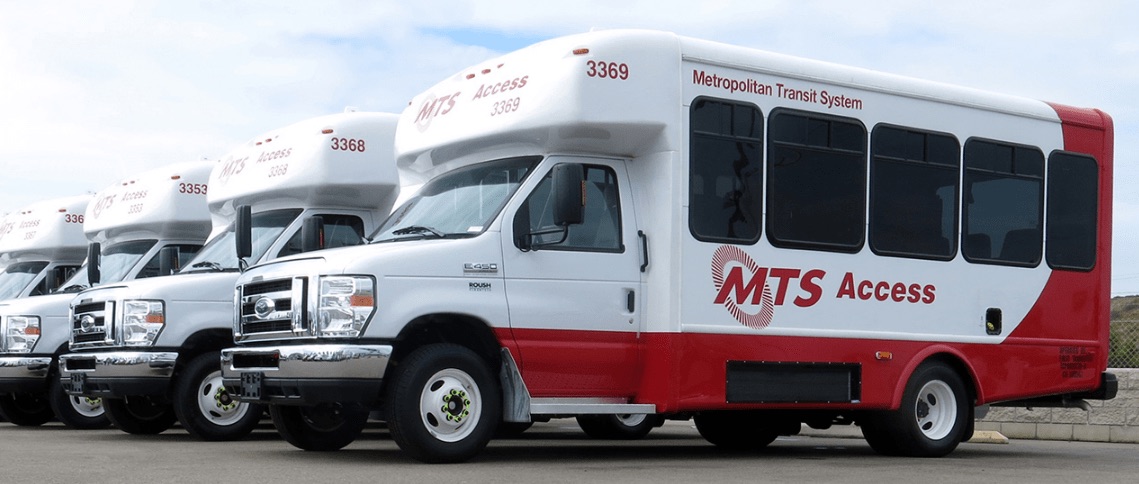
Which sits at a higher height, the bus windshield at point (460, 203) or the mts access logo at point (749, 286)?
the bus windshield at point (460, 203)

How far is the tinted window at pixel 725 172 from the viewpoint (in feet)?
37.2

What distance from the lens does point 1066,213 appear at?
13.6 meters

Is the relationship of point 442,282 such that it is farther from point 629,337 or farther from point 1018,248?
point 1018,248

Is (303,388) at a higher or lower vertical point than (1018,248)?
lower

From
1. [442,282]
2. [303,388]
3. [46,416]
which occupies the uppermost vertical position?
[442,282]

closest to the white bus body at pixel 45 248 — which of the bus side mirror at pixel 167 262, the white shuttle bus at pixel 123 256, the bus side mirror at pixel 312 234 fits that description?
the white shuttle bus at pixel 123 256

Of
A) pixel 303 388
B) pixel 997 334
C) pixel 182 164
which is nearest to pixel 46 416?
pixel 182 164

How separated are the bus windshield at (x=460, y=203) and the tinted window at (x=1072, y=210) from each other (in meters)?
5.07

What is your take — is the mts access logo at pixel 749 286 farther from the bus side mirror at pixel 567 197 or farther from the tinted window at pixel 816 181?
the bus side mirror at pixel 567 197

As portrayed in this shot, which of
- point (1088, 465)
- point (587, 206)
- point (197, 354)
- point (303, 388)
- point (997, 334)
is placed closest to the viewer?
point (303, 388)

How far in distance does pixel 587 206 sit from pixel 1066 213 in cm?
491

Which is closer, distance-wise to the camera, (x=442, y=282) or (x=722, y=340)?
(x=442, y=282)

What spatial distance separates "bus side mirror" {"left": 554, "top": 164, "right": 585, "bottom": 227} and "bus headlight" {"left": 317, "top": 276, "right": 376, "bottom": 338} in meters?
1.35

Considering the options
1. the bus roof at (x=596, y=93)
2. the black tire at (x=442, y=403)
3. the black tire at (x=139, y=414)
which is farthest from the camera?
the black tire at (x=139, y=414)
